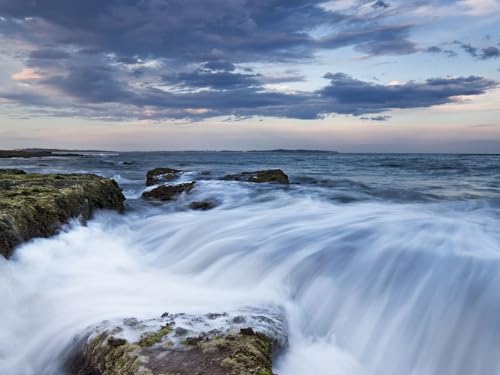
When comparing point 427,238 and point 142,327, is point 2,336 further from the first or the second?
point 427,238

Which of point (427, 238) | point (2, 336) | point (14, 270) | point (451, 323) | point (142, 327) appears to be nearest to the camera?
point (142, 327)

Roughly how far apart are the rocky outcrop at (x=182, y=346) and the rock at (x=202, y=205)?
8.04 m

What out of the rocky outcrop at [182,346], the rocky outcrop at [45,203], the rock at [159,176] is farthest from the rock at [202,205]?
the rocky outcrop at [182,346]

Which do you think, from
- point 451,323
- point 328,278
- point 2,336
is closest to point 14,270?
point 2,336

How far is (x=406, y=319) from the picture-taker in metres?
5.01

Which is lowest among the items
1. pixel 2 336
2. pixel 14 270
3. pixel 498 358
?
pixel 498 358

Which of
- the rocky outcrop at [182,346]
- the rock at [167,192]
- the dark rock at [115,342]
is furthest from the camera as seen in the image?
the rock at [167,192]

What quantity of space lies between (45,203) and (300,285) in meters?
4.30

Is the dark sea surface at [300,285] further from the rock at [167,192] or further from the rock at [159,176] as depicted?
the rock at [159,176]

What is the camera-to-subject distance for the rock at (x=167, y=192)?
13.9 metres

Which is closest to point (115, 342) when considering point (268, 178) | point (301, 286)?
point (301, 286)

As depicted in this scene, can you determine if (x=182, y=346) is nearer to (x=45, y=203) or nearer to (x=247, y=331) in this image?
(x=247, y=331)

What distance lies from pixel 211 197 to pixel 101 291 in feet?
26.3

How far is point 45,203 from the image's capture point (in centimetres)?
693
